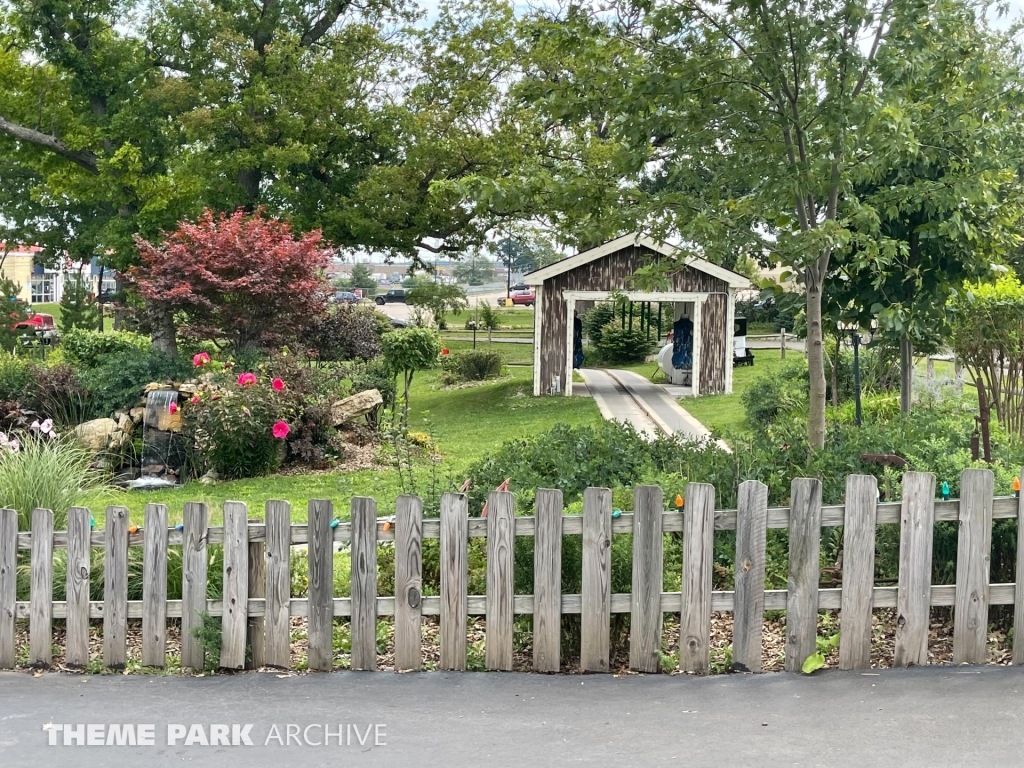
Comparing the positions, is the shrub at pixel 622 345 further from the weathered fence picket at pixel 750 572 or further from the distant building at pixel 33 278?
the distant building at pixel 33 278

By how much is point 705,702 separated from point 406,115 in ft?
66.6

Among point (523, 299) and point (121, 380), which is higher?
point (523, 299)

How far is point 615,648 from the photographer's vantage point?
16.5ft

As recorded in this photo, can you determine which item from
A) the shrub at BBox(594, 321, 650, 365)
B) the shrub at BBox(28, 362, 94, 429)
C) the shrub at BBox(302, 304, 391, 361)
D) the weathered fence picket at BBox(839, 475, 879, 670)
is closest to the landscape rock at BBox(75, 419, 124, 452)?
the shrub at BBox(28, 362, 94, 429)

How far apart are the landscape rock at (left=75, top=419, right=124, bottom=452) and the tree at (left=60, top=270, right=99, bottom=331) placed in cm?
1357

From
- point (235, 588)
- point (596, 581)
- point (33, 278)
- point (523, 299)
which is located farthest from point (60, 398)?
point (33, 278)

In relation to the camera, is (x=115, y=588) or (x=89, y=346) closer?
(x=115, y=588)

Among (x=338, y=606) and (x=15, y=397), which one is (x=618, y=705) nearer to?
(x=338, y=606)

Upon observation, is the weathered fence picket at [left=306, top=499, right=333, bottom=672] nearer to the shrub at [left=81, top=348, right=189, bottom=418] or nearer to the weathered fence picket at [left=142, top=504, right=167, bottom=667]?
the weathered fence picket at [left=142, top=504, right=167, bottom=667]

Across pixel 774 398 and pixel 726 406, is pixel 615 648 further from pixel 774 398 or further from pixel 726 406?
pixel 726 406

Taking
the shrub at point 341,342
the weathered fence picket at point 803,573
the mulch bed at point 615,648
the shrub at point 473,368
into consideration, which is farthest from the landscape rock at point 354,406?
the shrub at point 473,368

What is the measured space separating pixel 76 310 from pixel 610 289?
1350 centimetres

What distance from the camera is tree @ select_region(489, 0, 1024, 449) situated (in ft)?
21.6

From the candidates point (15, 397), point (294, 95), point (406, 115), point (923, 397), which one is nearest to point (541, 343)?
point (406, 115)
